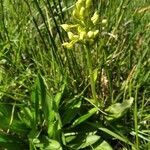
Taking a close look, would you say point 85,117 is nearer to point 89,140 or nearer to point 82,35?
point 89,140

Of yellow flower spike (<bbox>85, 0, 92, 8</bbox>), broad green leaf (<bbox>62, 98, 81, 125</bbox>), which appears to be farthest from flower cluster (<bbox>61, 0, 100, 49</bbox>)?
broad green leaf (<bbox>62, 98, 81, 125</bbox>)

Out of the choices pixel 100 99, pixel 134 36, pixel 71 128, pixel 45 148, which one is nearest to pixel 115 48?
pixel 134 36

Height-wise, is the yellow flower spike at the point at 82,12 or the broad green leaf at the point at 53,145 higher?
the yellow flower spike at the point at 82,12

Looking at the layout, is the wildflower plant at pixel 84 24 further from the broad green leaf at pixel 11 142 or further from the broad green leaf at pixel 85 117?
the broad green leaf at pixel 11 142

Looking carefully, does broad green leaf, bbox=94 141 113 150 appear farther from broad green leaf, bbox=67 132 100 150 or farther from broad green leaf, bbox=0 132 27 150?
broad green leaf, bbox=0 132 27 150

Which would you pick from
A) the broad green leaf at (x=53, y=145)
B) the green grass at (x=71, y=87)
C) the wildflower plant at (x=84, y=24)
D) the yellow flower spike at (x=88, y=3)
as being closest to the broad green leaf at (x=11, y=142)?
the green grass at (x=71, y=87)

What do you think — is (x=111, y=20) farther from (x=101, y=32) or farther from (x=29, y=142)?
(x=29, y=142)

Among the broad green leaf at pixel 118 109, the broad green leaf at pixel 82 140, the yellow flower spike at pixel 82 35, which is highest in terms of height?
the yellow flower spike at pixel 82 35

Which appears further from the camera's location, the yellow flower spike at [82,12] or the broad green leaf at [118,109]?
the broad green leaf at [118,109]
